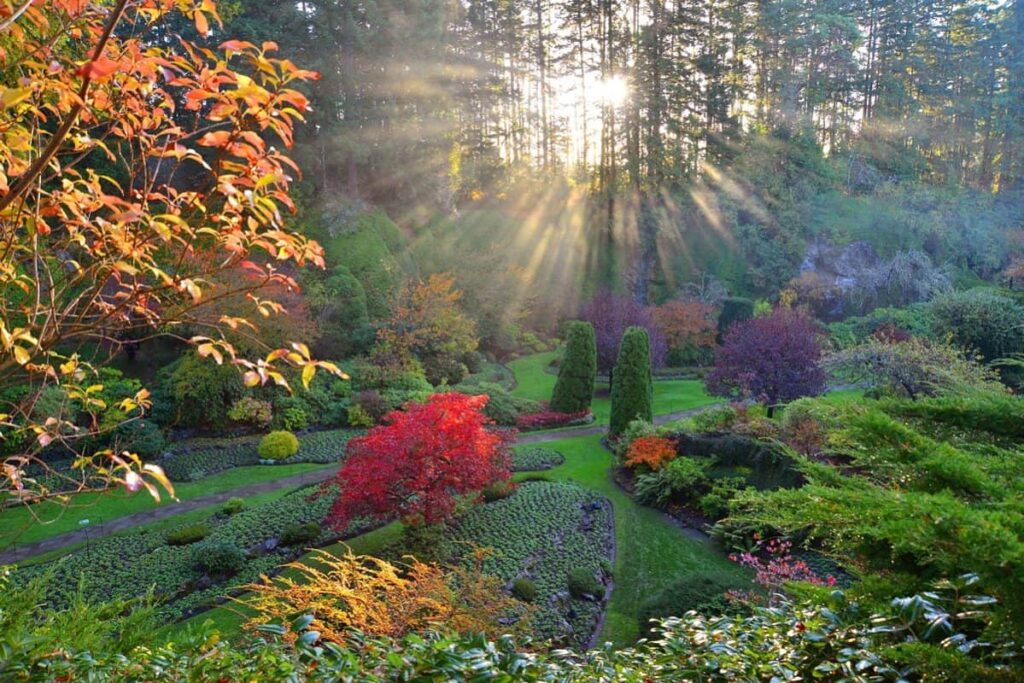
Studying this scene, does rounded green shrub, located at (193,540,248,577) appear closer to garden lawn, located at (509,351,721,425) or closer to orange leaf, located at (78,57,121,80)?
orange leaf, located at (78,57,121,80)

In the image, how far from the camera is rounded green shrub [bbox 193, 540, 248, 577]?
29.7 ft

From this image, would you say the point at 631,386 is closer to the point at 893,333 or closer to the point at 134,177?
the point at 893,333

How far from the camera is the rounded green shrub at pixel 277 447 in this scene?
14.6 metres

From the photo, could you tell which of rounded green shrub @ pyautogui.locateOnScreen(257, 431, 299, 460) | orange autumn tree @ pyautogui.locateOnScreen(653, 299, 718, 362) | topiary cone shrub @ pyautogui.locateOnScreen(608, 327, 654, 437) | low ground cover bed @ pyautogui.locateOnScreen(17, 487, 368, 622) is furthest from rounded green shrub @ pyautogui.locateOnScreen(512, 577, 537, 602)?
orange autumn tree @ pyautogui.locateOnScreen(653, 299, 718, 362)

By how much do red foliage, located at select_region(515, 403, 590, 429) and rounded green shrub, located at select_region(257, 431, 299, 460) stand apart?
21.4ft

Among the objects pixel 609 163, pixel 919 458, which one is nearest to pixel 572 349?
pixel 919 458

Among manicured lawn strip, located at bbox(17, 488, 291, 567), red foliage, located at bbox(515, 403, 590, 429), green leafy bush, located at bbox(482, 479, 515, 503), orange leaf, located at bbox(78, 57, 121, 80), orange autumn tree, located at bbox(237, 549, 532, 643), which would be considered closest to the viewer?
orange leaf, located at bbox(78, 57, 121, 80)

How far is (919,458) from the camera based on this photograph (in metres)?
2.79

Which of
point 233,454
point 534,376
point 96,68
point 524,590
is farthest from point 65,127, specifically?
point 534,376

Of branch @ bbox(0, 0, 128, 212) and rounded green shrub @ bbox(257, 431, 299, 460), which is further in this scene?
rounded green shrub @ bbox(257, 431, 299, 460)

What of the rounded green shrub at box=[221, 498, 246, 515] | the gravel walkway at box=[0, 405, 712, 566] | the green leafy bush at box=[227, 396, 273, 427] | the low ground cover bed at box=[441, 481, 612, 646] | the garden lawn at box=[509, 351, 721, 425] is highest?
the green leafy bush at box=[227, 396, 273, 427]

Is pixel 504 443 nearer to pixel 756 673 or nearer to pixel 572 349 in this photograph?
pixel 572 349

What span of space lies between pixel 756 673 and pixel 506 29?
3896 cm

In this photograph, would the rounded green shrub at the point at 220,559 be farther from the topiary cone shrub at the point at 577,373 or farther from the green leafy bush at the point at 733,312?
the green leafy bush at the point at 733,312
